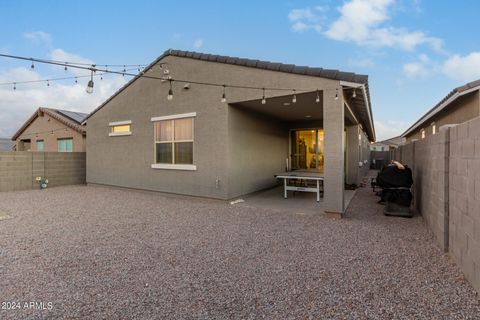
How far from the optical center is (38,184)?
1119 cm

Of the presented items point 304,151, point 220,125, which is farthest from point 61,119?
point 304,151

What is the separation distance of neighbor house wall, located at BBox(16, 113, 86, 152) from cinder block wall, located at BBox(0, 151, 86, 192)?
259cm

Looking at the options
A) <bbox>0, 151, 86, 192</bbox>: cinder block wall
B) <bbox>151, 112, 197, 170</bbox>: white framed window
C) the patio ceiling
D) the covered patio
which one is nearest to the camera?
the covered patio

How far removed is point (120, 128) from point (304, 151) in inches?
314

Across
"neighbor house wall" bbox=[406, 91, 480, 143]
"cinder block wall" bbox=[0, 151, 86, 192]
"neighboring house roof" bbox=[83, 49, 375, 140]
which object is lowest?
"cinder block wall" bbox=[0, 151, 86, 192]

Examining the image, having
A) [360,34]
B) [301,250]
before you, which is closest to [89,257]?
[301,250]

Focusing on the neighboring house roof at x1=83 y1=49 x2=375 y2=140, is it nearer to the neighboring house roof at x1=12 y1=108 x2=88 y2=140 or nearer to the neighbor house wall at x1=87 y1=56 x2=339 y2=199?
the neighbor house wall at x1=87 y1=56 x2=339 y2=199

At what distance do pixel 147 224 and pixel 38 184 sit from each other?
9192mm

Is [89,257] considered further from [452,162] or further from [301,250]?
[452,162]

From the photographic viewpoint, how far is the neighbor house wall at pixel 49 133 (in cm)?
1483

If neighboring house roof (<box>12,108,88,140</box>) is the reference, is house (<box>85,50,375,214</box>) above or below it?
below

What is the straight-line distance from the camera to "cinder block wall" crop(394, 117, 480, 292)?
2717mm

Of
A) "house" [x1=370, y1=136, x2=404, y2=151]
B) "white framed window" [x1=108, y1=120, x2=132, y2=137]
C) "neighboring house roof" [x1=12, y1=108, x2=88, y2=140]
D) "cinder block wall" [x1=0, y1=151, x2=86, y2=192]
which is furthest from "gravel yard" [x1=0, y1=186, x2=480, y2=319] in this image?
"house" [x1=370, y1=136, x2=404, y2=151]

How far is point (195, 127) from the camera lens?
7.86m
